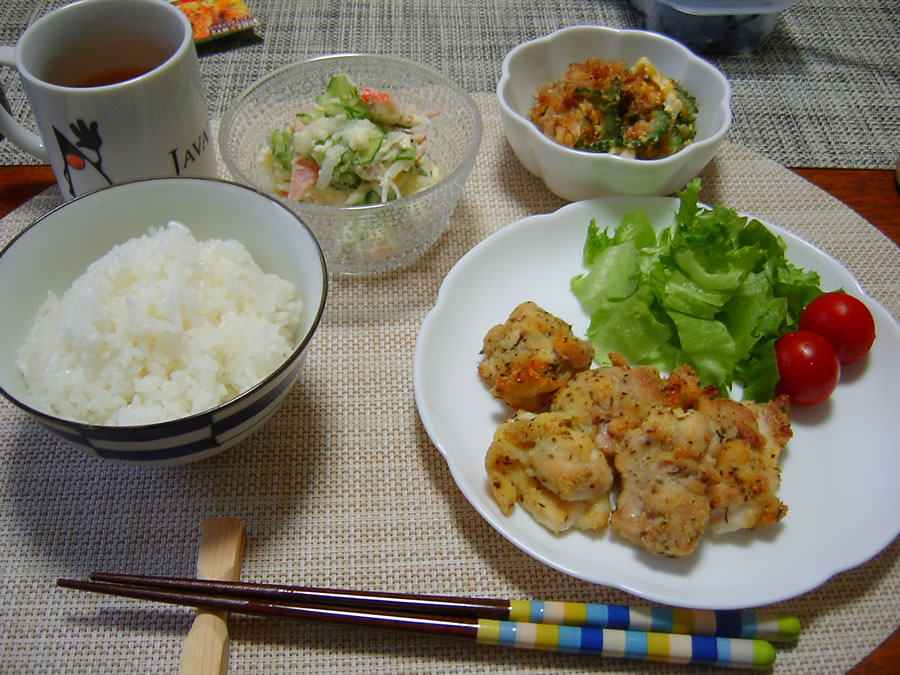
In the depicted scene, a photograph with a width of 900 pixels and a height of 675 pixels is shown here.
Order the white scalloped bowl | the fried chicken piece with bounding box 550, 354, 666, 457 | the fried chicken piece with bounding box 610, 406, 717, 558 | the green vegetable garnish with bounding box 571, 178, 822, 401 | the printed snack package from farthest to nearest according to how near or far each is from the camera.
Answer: the printed snack package
the white scalloped bowl
the green vegetable garnish with bounding box 571, 178, 822, 401
the fried chicken piece with bounding box 550, 354, 666, 457
the fried chicken piece with bounding box 610, 406, 717, 558

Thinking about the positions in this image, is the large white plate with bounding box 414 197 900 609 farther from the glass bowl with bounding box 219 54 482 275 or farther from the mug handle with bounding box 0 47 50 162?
the mug handle with bounding box 0 47 50 162

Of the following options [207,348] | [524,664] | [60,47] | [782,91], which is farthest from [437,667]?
[782,91]

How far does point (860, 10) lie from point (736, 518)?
2.94m

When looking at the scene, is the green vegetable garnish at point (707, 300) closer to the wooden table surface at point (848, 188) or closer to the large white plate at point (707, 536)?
the large white plate at point (707, 536)

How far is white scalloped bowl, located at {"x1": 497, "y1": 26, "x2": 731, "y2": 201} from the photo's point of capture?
207 centimetres

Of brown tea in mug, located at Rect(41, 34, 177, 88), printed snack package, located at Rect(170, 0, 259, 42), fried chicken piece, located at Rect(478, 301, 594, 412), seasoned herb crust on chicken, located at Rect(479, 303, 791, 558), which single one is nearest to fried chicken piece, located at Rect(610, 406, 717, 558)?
seasoned herb crust on chicken, located at Rect(479, 303, 791, 558)

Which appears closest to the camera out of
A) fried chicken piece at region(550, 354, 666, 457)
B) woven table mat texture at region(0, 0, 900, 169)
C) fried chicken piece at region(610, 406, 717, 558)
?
fried chicken piece at region(610, 406, 717, 558)

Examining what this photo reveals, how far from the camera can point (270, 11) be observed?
3.09m

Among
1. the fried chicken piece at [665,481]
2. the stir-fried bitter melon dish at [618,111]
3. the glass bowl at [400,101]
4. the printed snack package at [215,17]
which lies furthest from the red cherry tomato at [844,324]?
the printed snack package at [215,17]

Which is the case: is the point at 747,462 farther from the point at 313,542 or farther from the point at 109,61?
the point at 109,61

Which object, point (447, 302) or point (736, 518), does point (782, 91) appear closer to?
point (447, 302)

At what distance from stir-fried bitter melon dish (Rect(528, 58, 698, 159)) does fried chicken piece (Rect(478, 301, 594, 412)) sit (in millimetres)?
766

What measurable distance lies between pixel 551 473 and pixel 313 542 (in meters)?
0.57

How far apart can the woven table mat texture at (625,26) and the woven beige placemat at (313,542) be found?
1350mm
